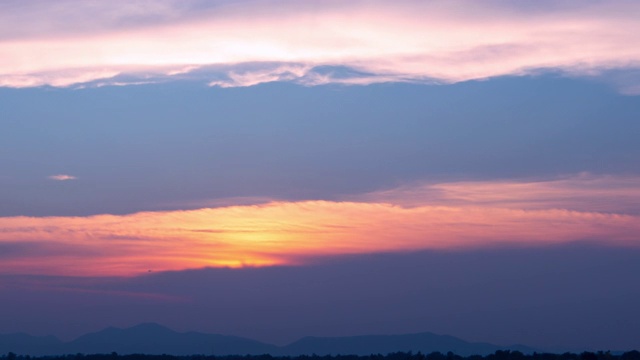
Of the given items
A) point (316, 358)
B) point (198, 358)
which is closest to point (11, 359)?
point (198, 358)

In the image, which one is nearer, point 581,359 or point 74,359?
point 581,359

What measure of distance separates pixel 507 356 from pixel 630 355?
38.3ft

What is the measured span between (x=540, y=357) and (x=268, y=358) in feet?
146

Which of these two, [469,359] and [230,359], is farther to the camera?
[230,359]

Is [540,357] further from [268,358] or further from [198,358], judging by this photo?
[198,358]

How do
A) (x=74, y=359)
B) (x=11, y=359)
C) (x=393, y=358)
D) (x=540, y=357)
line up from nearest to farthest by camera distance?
(x=540, y=357), (x=393, y=358), (x=11, y=359), (x=74, y=359)

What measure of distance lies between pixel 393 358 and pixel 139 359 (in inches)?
1154

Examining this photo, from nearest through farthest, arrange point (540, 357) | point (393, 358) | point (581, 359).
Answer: point (581, 359), point (540, 357), point (393, 358)

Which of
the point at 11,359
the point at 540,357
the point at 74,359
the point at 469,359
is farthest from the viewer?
the point at 74,359

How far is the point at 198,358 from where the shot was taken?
464 feet

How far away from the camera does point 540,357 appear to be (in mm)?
96938

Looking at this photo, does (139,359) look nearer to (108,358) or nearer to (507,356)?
(108,358)

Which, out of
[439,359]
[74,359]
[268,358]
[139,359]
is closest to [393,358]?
[439,359]

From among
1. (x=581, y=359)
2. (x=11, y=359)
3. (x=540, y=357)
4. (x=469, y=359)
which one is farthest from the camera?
(x=11, y=359)
